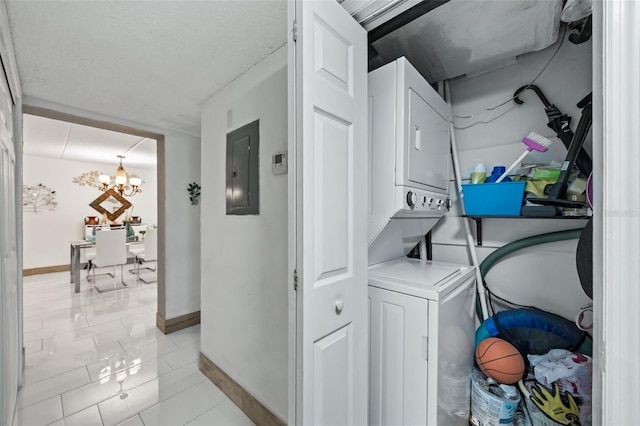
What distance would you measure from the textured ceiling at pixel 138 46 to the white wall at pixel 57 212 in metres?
4.87

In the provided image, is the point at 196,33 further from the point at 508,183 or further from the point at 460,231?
the point at 460,231

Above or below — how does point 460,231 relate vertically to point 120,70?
below

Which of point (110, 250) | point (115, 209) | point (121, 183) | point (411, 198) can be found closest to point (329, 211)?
point (411, 198)

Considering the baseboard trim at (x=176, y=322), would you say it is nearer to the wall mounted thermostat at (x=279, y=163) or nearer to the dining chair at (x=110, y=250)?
the dining chair at (x=110, y=250)

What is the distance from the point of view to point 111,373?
7.46 ft

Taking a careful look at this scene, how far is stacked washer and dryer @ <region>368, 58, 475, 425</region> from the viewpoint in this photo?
4.04 ft

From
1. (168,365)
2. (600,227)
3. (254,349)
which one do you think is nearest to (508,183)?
(600,227)

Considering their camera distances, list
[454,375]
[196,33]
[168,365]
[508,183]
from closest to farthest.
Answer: [454,375]
[196,33]
[508,183]
[168,365]

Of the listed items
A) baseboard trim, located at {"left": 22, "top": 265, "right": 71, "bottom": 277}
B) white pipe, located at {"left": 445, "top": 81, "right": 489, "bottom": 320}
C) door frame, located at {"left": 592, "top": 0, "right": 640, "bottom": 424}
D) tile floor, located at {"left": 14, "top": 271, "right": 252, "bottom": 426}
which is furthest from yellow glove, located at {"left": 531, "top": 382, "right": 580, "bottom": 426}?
baseboard trim, located at {"left": 22, "top": 265, "right": 71, "bottom": 277}

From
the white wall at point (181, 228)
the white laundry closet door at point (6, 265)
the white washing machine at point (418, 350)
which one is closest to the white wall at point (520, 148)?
the white washing machine at point (418, 350)

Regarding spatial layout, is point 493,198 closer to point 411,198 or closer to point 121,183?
point 411,198

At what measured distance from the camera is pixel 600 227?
1.70 feet

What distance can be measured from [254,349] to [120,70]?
2.14 meters

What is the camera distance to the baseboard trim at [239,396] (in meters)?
1.68
